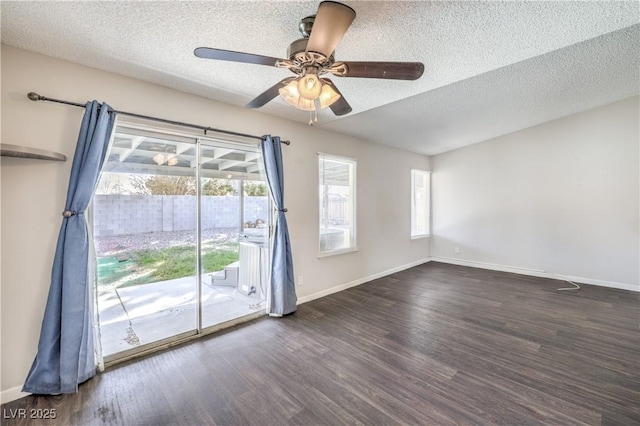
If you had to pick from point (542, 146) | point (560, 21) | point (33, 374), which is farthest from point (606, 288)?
point (33, 374)

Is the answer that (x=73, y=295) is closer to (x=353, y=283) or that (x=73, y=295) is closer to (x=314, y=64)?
(x=314, y=64)

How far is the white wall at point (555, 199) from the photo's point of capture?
4.37 metres

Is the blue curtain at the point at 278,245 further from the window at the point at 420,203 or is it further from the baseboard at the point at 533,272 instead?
the baseboard at the point at 533,272

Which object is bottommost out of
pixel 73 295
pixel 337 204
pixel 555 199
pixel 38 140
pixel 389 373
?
pixel 389 373

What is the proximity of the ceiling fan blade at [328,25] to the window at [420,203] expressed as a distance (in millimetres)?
5116

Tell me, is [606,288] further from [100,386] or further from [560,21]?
[100,386]

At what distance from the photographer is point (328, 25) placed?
52.1 inches

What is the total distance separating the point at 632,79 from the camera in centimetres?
356

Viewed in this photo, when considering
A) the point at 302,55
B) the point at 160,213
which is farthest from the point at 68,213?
the point at 302,55

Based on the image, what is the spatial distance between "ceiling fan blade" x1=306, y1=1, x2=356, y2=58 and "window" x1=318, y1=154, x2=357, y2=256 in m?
2.59

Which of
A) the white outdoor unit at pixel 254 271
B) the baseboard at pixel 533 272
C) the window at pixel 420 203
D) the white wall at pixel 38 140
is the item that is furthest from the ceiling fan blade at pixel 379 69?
the baseboard at pixel 533 272

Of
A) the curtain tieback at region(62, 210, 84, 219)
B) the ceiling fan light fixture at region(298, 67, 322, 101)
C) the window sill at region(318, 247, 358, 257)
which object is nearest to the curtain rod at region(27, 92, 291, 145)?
the curtain tieback at region(62, 210, 84, 219)

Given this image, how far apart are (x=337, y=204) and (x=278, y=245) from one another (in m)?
1.48

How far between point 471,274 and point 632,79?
373cm
